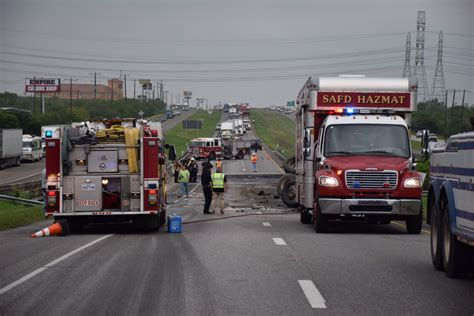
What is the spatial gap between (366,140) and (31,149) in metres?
68.3

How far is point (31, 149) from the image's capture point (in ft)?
282

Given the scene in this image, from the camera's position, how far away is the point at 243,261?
48.2 feet

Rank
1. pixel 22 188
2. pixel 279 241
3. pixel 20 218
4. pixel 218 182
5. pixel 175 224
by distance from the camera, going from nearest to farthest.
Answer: pixel 279 241
pixel 175 224
pixel 20 218
pixel 218 182
pixel 22 188

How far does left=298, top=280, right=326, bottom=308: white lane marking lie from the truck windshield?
9586 mm

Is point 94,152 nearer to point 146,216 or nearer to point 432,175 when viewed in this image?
point 146,216

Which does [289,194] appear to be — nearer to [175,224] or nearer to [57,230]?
[175,224]

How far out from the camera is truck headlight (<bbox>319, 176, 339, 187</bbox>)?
806 inches

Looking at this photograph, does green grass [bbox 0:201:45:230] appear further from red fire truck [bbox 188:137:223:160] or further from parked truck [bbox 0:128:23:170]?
red fire truck [bbox 188:137:223:160]

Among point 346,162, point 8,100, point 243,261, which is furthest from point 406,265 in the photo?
point 8,100

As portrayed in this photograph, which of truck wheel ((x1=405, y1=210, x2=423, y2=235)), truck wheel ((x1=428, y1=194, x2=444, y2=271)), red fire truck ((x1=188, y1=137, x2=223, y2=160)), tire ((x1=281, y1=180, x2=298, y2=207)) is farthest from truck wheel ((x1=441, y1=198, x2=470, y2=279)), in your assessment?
red fire truck ((x1=188, y1=137, x2=223, y2=160))

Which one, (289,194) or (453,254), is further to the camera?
(289,194)

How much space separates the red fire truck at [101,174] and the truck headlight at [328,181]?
3.97m

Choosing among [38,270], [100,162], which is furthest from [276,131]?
[38,270]

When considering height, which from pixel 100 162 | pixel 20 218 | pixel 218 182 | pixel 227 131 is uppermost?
pixel 227 131
